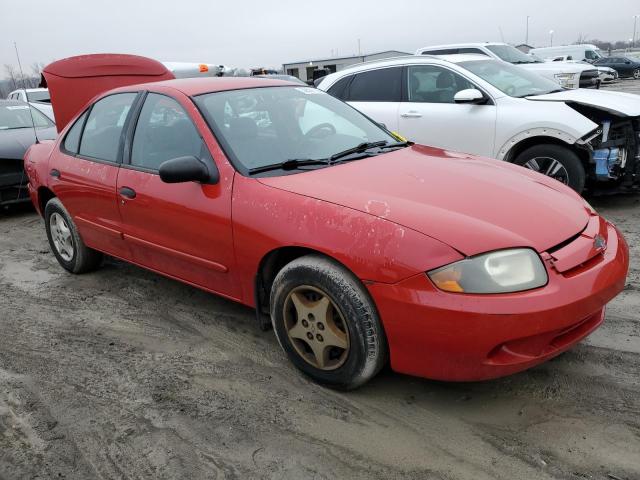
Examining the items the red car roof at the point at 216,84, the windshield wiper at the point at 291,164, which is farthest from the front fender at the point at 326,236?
the red car roof at the point at 216,84

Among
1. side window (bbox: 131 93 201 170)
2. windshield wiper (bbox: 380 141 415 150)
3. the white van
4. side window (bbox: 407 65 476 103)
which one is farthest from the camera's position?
the white van

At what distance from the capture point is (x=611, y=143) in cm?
549

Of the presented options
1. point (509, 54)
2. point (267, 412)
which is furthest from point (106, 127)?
point (509, 54)

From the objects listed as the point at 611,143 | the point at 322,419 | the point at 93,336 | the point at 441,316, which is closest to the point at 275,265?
the point at 322,419

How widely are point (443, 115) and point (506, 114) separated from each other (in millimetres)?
713

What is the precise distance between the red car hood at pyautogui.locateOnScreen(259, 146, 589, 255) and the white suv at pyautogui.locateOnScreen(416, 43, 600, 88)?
30.3 feet

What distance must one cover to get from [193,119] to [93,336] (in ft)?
5.01

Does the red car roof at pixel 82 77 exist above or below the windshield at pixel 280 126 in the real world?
above

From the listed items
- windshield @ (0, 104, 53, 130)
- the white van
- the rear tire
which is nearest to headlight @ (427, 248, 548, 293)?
the rear tire

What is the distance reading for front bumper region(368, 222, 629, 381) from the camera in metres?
2.24

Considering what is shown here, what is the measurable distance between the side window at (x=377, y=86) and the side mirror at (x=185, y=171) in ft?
13.7

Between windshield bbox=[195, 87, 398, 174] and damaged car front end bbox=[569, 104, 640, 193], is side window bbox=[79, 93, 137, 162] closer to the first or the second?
windshield bbox=[195, 87, 398, 174]

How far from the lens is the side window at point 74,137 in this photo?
4.34 m

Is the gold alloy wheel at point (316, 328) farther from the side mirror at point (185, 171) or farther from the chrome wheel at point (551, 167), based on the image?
the chrome wheel at point (551, 167)
